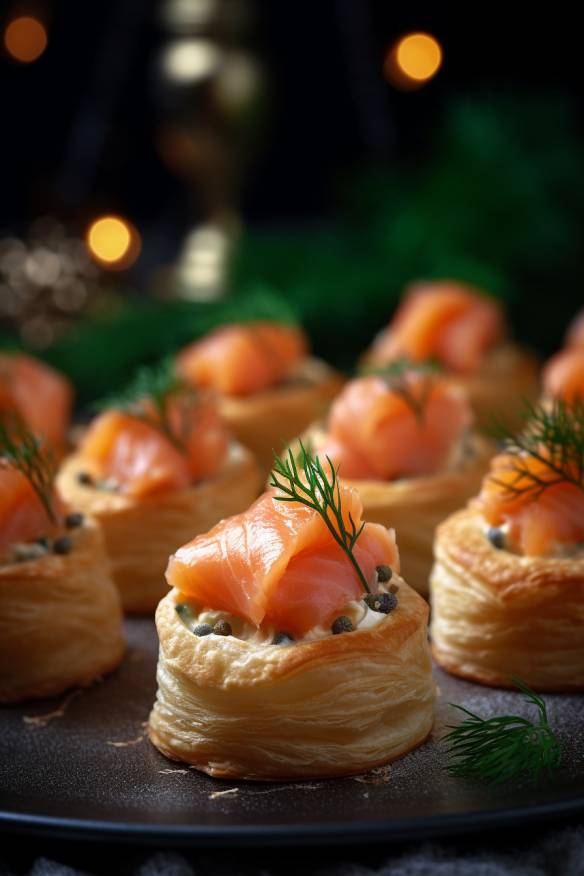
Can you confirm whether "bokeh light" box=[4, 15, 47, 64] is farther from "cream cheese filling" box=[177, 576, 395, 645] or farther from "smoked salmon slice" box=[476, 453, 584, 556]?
"cream cheese filling" box=[177, 576, 395, 645]

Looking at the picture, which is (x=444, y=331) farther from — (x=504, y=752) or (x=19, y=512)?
(x=504, y=752)

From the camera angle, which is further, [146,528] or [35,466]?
[146,528]

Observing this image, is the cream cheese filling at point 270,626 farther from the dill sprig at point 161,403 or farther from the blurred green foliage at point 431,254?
the blurred green foliage at point 431,254

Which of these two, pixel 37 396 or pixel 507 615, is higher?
pixel 37 396

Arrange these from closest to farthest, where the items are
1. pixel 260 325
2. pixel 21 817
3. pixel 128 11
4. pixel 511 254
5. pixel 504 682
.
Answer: pixel 21 817
pixel 504 682
pixel 260 325
pixel 511 254
pixel 128 11

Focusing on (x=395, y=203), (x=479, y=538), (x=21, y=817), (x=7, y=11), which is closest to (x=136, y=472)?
(x=479, y=538)

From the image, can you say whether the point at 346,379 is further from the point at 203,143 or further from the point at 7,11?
the point at 7,11

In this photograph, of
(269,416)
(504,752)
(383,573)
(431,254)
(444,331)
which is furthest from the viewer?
(431,254)

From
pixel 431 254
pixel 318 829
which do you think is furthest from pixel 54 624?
pixel 431 254
